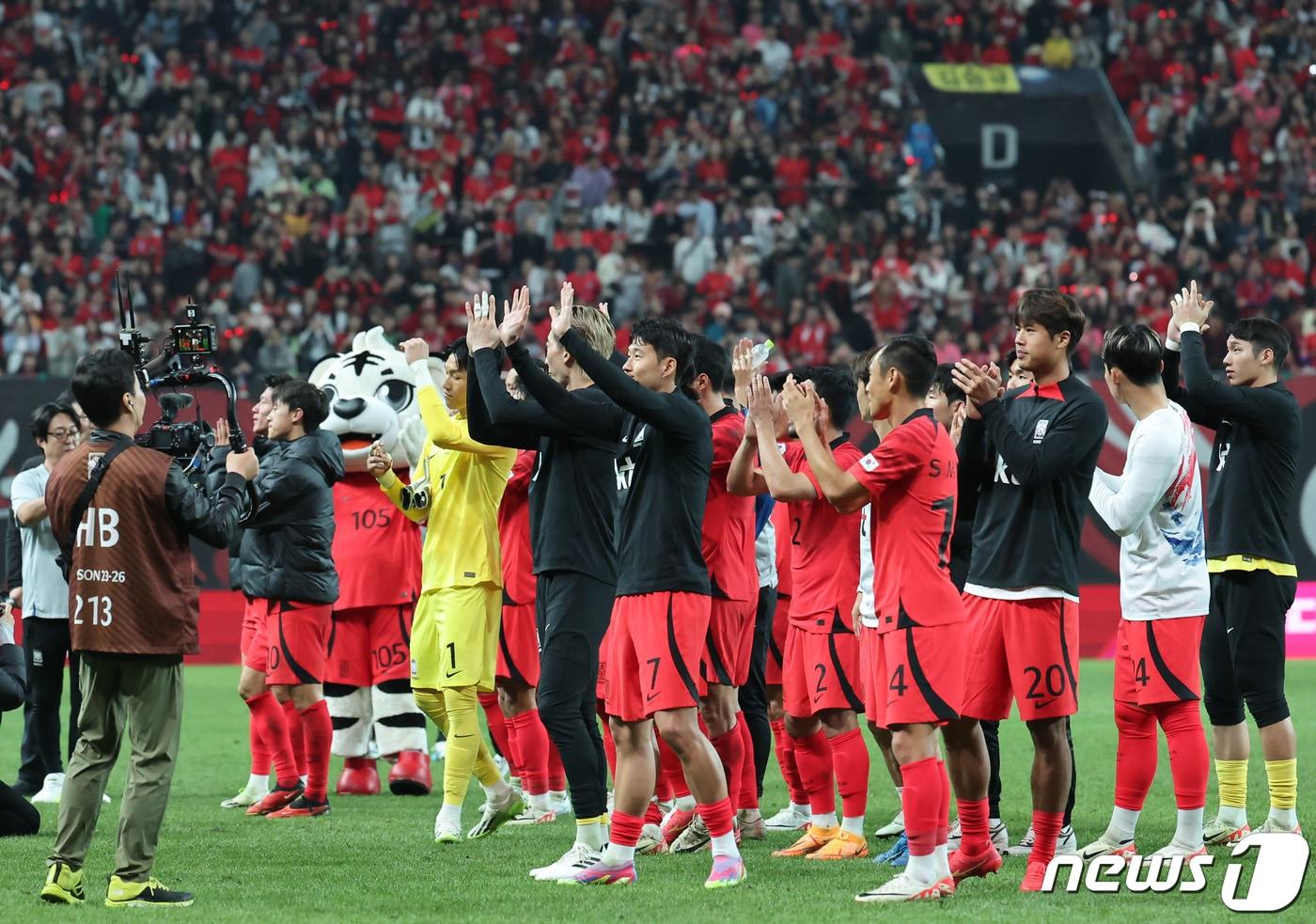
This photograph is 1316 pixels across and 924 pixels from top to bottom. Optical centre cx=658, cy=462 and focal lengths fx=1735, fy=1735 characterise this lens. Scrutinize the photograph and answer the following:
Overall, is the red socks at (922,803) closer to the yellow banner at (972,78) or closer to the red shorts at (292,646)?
the red shorts at (292,646)

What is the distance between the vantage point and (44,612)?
9641 millimetres

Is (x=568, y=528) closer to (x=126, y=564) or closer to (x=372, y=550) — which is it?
(x=126, y=564)

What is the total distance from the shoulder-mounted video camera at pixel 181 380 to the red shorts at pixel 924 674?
103 inches

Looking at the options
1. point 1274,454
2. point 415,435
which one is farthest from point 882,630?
point 415,435

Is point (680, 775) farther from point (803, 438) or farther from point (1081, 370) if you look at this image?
point (1081, 370)

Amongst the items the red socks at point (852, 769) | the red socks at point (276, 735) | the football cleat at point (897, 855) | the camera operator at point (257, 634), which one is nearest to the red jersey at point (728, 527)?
the red socks at point (852, 769)

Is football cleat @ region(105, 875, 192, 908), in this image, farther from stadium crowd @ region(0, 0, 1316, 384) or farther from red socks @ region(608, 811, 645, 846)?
stadium crowd @ region(0, 0, 1316, 384)

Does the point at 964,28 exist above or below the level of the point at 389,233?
above

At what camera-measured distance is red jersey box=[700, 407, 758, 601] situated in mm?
7484

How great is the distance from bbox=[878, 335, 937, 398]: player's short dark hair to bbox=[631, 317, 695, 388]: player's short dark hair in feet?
3.06

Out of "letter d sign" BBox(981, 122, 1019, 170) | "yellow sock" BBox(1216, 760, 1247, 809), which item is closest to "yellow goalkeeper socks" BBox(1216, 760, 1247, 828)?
"yellow sock" BBox(1216, 760, 1247, 809)

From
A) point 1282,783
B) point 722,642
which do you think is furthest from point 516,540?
point 1282,783

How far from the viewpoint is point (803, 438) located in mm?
6312

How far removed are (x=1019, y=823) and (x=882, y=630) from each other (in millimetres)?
2578
